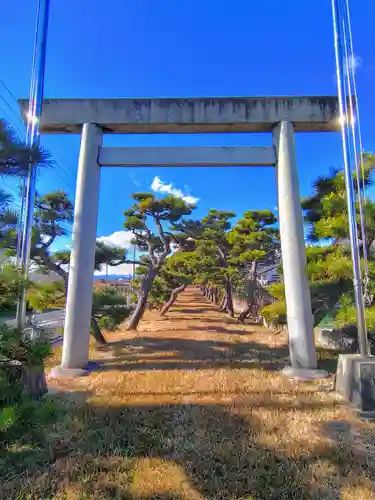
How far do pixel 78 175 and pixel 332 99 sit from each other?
4.61 m

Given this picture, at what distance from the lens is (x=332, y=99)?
205 inches

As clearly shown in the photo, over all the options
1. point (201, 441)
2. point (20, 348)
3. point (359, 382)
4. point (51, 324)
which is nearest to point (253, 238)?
point (359, 382)

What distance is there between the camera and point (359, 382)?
3549 millimetres

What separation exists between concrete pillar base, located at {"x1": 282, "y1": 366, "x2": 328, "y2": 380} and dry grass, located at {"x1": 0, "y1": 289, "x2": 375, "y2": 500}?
0.60 feet

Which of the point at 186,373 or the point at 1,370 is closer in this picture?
the point at 1,370

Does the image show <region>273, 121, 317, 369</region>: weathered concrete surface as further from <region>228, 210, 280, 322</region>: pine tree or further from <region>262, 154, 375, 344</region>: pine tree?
<region>228, 210, 280, 322</region>: pine tree

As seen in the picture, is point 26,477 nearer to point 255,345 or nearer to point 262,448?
point 262,448

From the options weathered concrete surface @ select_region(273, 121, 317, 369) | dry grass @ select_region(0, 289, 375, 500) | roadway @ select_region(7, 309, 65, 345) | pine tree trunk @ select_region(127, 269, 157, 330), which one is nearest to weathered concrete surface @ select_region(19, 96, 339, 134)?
weathered concrete surface @ select_region(273, 121, 317, 369)

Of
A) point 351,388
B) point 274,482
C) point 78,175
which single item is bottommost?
point 274,482

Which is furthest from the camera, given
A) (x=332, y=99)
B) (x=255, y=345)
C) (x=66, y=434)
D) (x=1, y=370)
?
(x=255, y=345)

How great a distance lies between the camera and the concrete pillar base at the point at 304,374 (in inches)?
179

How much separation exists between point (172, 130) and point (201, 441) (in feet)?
15.9

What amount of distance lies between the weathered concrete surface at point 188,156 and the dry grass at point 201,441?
11.6 feet

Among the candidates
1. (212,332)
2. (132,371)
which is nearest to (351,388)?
(132,371)
